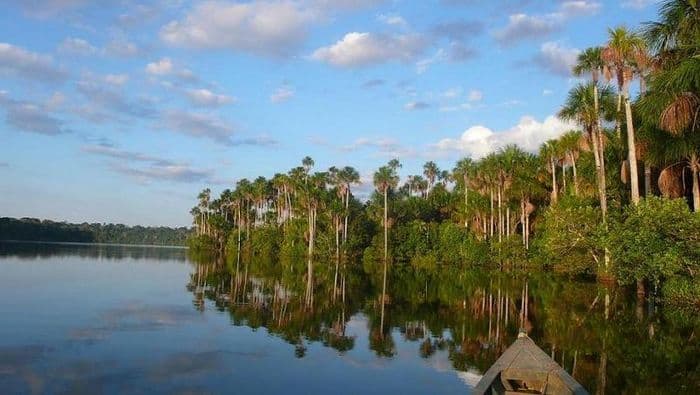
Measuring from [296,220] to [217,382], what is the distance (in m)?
80.5

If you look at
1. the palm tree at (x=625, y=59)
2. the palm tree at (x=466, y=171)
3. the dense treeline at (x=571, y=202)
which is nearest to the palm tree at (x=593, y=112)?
the dense treeline at (x=571, y=202)

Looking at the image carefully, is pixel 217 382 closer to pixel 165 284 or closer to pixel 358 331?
pixel 358 331

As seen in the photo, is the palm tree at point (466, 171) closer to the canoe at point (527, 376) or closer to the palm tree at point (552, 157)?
the palm tree at point (552, 157)

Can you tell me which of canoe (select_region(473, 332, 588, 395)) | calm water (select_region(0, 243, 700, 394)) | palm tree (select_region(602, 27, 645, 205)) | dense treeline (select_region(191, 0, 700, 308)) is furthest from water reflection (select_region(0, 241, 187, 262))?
canoe (select_region(473, 332, 588, 395))

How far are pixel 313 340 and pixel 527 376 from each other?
386 inches

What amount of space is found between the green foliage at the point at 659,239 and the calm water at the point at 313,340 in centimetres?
214

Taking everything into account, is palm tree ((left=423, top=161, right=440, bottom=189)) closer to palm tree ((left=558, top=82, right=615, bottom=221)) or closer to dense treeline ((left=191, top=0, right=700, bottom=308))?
dense treeline ((left=191, top=0, right=700, bottom=308))

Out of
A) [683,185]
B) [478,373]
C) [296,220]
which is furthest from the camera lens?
[296,220]

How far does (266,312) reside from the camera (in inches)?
997

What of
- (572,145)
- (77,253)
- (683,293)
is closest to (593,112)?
(572,145)

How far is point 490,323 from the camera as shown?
23.4 m

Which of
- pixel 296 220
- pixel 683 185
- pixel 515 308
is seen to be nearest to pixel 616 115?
pixel 683 185

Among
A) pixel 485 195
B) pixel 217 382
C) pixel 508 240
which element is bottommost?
pixel 217 382

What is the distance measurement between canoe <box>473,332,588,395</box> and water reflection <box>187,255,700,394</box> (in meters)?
2.92
